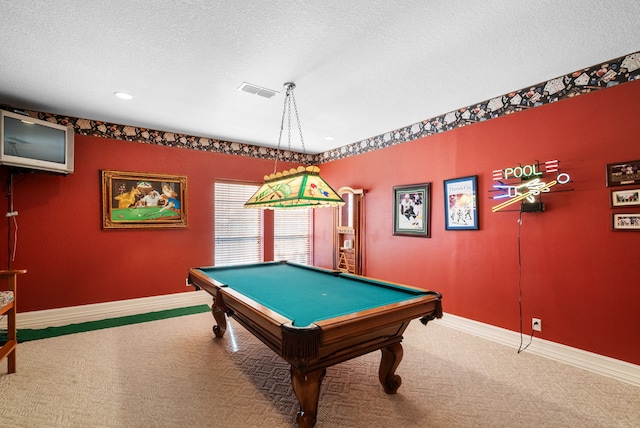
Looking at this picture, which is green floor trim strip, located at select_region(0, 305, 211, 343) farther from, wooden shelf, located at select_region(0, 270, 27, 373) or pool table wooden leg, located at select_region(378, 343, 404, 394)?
pool table wooden leg, located at select_region(378, 343, 404, 394)

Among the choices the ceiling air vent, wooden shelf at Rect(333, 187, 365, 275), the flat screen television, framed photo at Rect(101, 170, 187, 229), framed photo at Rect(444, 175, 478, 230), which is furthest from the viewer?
wooden shelf at Rect(333, 187, 365, 275)

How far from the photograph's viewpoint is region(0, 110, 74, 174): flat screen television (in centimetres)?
311

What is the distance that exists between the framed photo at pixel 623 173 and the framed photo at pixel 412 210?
5.75 feet

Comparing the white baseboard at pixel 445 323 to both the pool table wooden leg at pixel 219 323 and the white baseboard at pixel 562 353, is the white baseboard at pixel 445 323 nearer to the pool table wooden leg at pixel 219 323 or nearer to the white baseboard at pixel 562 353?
the white baseboard at pixel 562 353

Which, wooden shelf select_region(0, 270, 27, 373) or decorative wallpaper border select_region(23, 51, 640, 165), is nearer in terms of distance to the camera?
wooden shelf select_region(0, 270, 27, 373)

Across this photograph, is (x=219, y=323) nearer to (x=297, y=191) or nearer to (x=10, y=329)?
(x=10, y=329)

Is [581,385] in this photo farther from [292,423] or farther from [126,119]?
[126,119]

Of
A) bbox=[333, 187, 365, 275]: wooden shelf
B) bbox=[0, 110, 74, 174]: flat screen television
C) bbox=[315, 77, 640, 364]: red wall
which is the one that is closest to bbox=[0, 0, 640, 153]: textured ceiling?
bbox=[0, 110, 74, 174]: flat screen television

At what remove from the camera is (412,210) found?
13.6 ft

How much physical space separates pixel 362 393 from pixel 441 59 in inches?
110

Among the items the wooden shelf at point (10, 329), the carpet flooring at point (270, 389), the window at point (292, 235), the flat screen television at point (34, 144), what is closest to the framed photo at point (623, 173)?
the carpet flooring at point (270, 389)

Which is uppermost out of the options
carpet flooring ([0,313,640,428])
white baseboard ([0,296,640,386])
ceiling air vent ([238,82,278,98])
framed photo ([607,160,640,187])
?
ceiling air vent ([238,82,278,98])

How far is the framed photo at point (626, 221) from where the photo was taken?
2.40 m

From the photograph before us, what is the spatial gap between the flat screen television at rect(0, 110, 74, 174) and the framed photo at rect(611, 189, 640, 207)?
5711 mm
